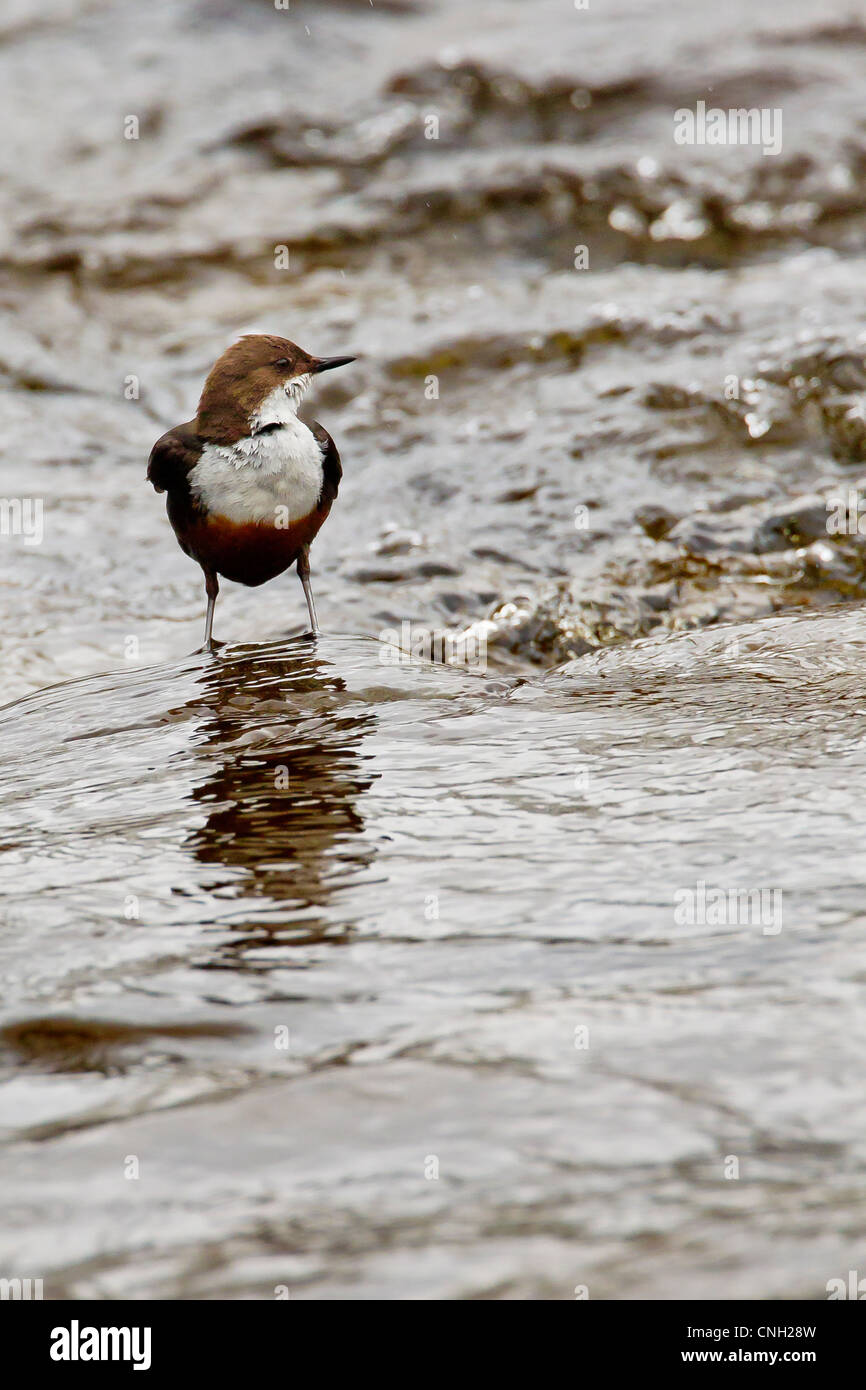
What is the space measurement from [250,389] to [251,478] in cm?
34

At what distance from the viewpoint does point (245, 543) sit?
498 centimetres

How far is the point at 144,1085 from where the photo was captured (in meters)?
2.54

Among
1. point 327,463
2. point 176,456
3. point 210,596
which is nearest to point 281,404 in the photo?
point 327,463

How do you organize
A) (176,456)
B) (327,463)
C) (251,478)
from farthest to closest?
(327,463) → (176,456) → (251,478)

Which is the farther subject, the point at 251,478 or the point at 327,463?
the point at 327,463

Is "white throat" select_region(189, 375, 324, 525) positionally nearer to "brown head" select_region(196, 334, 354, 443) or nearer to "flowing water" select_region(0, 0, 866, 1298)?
"brown head" select_region(196, 334, 354, 443)

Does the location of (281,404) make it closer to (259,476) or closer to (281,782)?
(259,476)

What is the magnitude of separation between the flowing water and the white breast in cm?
48

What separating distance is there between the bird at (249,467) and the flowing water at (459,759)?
1.24ft

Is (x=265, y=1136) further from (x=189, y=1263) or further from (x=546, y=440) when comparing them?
(x=546, y=440)

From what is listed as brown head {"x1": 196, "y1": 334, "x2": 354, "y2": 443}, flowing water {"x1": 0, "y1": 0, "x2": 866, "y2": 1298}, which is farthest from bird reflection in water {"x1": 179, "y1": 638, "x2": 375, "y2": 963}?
brown head {"x1": 196, "y1": 334, "x2": 354, "y2": 443}

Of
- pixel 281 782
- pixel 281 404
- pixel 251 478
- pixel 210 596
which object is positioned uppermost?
pixel 281 404

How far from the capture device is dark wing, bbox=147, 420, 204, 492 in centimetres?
498
